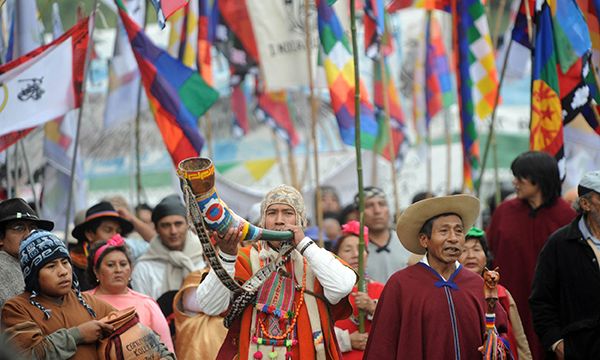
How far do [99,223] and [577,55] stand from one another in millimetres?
3898

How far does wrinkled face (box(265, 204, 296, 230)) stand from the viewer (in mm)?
6277

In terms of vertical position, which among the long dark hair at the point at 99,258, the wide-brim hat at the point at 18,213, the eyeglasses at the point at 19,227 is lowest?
the long dark hair at the point at 99,258

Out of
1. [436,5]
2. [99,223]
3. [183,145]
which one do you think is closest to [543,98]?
[436,5]

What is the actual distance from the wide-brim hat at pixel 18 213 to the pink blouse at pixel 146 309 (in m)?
0.66

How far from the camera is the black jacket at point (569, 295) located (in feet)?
24.7

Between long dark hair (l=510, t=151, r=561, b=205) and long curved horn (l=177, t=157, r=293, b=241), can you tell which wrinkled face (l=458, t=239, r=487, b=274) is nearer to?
long dark hair (l=510, t=151, r=561, b=205)

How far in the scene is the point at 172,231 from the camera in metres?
8.88

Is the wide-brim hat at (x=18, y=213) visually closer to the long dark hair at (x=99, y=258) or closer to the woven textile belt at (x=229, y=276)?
the long dark hair at (x=99, y=258)

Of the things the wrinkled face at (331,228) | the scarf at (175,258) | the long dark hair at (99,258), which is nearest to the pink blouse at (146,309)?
the long dark hair at (99,258)

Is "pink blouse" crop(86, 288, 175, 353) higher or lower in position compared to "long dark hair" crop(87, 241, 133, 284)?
lower

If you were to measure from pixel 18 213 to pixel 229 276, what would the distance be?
5.76ft

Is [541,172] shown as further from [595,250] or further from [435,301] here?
[435,301]

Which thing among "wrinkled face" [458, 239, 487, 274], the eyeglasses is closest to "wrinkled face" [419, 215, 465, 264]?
"wrinkled face" [458, 239, 487, 274]

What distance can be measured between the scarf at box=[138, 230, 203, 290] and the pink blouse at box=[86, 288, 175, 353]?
1.15 m
